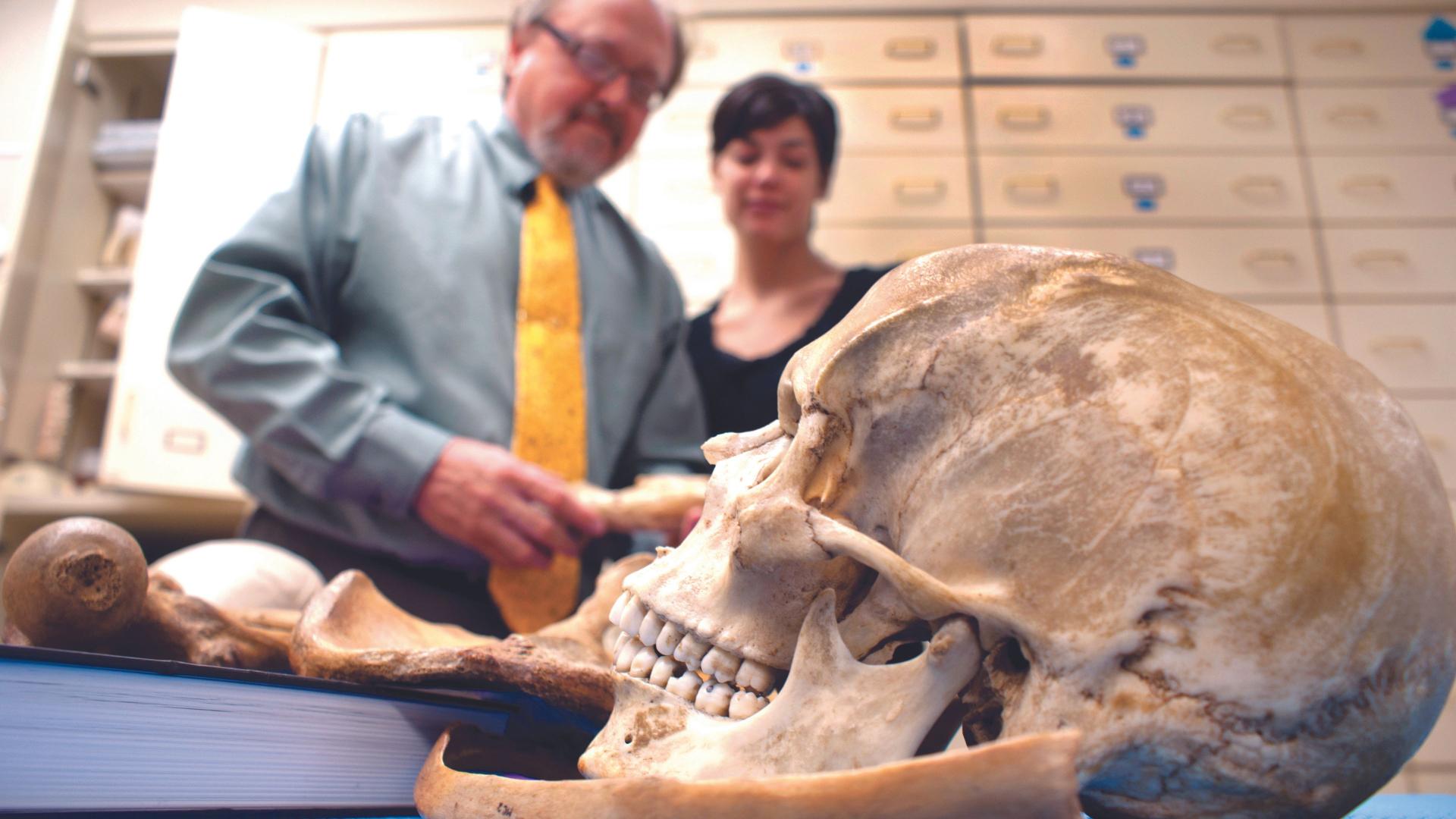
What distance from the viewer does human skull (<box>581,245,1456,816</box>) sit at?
35 centimetres

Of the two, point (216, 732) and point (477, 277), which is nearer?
point (216, 732)

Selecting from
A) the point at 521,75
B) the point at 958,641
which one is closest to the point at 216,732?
the point at 958,641

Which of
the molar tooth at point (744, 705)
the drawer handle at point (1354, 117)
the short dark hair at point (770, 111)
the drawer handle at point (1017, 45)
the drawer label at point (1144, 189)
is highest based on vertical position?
the drawer handle at point (1017, 45)

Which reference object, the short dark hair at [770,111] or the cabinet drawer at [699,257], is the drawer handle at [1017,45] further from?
the short dark hair at [770,111]

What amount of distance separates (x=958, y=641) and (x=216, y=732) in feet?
1.18

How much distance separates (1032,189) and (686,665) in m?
2.20

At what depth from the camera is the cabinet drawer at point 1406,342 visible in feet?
7.26

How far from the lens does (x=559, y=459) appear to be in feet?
3.49

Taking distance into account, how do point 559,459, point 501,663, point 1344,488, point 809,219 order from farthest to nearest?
point 809,219
point 559,459
point 501,663
point 1344,488

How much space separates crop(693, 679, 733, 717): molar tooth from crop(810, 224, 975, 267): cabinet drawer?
78.3 inches

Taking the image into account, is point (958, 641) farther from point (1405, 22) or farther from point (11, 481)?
point (1405, 22)

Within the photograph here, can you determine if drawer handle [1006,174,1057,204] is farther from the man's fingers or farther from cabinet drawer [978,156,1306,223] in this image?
the man's fingers

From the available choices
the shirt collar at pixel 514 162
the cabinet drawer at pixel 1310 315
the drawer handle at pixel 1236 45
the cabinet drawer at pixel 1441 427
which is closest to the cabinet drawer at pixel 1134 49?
the drawer handle at pixel 1236 45

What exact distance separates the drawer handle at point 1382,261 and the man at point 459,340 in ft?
6.62
